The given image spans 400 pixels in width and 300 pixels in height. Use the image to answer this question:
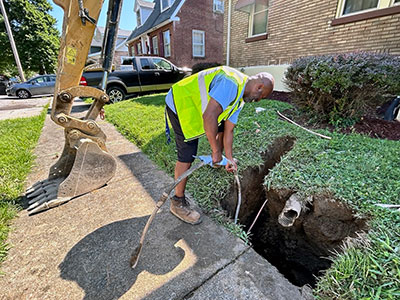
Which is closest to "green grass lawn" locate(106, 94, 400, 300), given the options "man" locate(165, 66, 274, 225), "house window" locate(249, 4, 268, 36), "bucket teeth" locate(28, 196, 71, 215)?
"man" locate(165, 66, 274, 225)

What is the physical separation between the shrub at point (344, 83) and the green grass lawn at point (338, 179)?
2.01ft

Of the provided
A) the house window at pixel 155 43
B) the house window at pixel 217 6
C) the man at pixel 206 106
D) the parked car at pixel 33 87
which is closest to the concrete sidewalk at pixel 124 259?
the man at pixel 206 106

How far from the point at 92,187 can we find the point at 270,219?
230 centimetres

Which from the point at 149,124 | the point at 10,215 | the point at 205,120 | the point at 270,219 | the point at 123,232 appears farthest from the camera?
the point at 149,124

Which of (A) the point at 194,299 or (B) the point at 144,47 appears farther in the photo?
(B) the point at 144,47

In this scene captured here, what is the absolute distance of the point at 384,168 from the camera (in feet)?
7.09

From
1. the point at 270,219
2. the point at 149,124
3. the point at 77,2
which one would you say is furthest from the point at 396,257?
Answer: the point at 149,124

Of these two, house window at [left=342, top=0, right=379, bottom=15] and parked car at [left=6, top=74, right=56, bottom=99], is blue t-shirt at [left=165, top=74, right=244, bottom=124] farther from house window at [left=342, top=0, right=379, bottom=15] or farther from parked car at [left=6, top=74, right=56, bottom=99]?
parked car at [left=6, top=74, right=56, bottom=99]

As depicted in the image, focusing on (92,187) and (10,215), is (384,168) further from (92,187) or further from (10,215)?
(10,215)

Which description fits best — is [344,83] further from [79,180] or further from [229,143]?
[79,180]

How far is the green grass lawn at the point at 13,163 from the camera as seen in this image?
1968mm

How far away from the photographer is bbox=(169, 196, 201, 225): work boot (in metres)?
1.89

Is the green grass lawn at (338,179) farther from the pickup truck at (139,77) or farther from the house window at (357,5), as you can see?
the pickup truck at (139,77)

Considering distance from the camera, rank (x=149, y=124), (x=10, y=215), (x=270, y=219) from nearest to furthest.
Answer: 1. (x=10, y=215)
2. (x=270, y=219)
3. (x=149, y=124)
